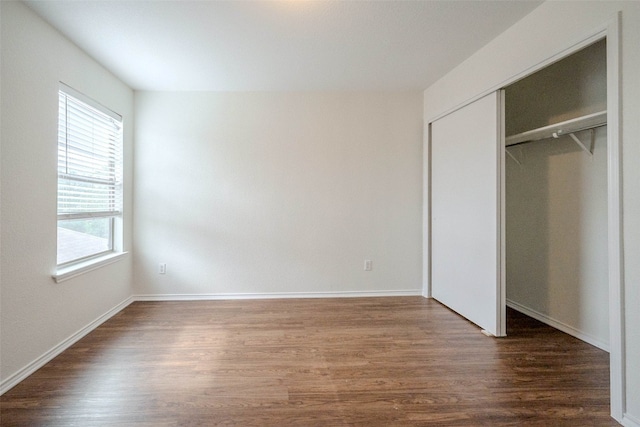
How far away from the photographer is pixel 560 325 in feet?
9.21

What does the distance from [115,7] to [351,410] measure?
298 centimetres

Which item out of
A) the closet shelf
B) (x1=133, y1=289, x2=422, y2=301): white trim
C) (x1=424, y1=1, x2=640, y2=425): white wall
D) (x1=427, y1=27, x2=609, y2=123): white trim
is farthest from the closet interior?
(x1=133, y1=289, x2=422, y2=301): white trim

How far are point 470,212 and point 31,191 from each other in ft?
11.7

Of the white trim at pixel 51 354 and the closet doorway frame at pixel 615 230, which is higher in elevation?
the closet doorway frame at pixel 615 230

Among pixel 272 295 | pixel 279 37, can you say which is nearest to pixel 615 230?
pixel 279 37

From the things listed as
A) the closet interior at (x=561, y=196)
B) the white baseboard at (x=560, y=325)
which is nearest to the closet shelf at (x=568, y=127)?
the closet interior at (x=561, y=196)

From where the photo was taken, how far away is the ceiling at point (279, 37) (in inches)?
83.8

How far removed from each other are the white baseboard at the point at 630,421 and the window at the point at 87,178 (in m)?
3.85

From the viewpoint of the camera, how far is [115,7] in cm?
211

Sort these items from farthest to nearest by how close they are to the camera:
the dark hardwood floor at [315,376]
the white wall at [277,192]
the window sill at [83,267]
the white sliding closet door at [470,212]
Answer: the white wall at [277,192] < the white sliding closet door at [470,212] < the window sill at [83,267] < the dark hardwood floor at [315,376]

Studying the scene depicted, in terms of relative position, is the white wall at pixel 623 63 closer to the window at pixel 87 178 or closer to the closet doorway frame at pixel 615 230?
the closet doorway frame at pixel 615 230

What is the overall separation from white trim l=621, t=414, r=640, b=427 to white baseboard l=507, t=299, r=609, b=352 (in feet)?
3.32

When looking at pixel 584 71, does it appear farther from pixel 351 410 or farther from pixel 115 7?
pixel 115 7

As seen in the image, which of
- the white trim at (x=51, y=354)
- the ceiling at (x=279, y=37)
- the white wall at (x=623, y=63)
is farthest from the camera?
the ceiling at (x=279, y=37)
